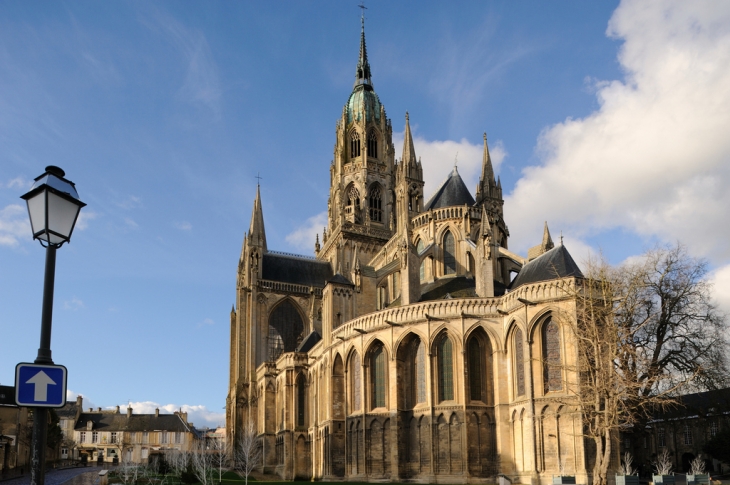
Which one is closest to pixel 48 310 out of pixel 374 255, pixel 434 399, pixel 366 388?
pixel 434 399

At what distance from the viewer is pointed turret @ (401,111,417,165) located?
173 feet

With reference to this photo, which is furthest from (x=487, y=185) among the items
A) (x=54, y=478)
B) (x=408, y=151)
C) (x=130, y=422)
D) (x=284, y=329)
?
(x=130, y=422)

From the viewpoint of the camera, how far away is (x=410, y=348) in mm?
40875

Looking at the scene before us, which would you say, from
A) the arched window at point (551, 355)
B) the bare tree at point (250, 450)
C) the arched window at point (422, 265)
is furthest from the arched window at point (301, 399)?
the arched window at point (551, 355)

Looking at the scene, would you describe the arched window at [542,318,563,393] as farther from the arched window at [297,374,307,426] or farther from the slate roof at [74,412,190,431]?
the slate roof at [74,412,190,431]

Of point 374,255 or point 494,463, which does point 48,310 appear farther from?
point 374,255

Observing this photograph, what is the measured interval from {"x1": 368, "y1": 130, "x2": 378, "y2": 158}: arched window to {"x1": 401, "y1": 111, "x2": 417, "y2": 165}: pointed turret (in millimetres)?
17090

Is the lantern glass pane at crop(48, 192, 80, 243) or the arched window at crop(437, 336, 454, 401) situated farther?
the arched window at crop(437, 336, 454, 401)

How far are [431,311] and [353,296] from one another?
11.4 metres

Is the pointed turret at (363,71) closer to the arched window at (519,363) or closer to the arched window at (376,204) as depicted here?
the arched window at (376,204)

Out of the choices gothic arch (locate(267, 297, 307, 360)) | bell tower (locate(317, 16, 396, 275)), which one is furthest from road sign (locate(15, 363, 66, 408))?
gothic arch (locate(267, 297, 307, 360))

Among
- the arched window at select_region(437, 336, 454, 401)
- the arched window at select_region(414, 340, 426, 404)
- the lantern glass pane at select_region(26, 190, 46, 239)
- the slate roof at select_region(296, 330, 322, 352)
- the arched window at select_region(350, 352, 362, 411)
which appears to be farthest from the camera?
the slate roof at select_region(296, 330, 322, 352)

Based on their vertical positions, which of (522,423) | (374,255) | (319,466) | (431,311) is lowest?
(319,466)

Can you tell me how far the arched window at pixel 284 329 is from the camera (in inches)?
2584
